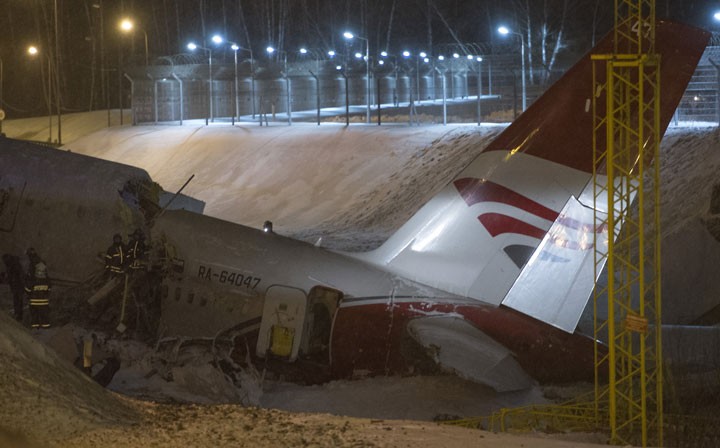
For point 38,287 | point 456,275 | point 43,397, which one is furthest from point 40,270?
point 456,275

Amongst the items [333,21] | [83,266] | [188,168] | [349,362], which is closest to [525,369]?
[349,362]

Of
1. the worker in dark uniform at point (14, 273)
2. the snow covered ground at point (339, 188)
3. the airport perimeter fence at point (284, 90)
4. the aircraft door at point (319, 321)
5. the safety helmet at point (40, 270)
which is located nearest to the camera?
the snow covered ground at point (339, 188)

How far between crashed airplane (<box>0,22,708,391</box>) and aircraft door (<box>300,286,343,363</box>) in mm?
16

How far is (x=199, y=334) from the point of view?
15.1 metres

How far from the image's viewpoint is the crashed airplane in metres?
13.7

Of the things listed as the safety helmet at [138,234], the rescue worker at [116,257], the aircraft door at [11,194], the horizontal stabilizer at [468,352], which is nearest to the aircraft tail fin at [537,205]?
the horizontal stabilizer at [468,352]

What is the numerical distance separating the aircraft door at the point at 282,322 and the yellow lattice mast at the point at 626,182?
4.56m

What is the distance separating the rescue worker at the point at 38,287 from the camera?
54.6 feet

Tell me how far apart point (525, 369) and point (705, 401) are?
4.50m

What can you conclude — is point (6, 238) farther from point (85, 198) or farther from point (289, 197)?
point (289, 197)

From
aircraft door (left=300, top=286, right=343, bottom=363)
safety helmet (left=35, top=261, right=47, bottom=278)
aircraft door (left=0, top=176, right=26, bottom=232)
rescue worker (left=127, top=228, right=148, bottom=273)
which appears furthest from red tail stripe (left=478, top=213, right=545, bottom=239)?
aircraft door (left=0, top=176, right=26, bottom=232)

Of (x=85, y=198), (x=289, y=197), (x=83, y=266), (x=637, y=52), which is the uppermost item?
(x=637, y=52)

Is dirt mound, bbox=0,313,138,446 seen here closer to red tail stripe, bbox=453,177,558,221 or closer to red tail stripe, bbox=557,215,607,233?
red tail stripe, bbox=453,177,558,221

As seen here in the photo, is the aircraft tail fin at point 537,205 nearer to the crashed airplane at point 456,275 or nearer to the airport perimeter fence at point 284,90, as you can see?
the crashed airplane at point 456,275
